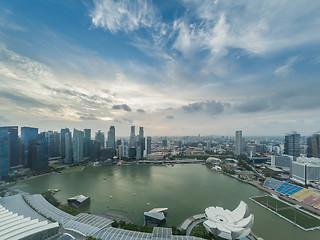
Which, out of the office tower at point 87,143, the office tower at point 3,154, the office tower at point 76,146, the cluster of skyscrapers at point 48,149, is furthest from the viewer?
the office tower at point 87,143

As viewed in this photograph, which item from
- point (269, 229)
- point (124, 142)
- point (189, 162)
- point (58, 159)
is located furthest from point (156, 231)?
point (58, 159)

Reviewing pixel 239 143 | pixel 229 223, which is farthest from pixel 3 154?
pixel 239 143

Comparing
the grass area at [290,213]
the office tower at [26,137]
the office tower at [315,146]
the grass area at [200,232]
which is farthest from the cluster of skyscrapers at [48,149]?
the office tower at [315,146]

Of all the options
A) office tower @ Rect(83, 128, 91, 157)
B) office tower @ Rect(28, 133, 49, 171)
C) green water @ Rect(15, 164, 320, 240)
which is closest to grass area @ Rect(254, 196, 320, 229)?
green water @ Rect(15, 164, 320, 240)

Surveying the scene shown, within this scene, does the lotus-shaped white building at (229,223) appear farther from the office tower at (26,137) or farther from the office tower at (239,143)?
the office tower at (239,143)

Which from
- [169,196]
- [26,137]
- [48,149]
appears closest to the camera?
[169,196]

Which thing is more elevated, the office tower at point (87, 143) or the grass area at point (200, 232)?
the office tower at point (87, 143)

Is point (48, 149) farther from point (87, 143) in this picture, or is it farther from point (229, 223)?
point (229, 223)
